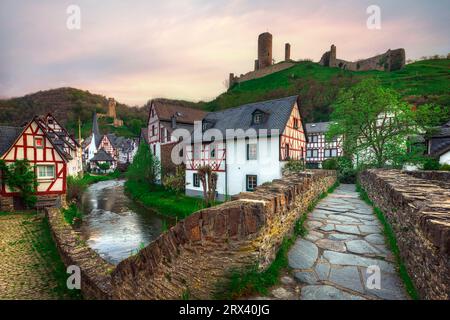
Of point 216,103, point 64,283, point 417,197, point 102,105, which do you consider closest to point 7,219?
point 64,283

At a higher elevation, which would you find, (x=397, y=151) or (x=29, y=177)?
(x=397, y=151)

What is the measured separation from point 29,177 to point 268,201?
57.6 ft

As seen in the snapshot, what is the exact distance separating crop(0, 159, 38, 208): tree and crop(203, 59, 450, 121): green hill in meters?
44.1

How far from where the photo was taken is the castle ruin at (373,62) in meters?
62.5

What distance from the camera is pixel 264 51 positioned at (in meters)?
77.0

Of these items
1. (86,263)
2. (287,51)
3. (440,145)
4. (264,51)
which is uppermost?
(287,51)

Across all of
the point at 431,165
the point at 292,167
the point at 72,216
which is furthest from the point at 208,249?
the point at 431,165

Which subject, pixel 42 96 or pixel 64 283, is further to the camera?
pixel 42 96

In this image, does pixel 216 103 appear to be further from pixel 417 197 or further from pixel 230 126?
pixel 417 197

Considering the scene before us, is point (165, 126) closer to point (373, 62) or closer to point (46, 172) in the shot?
point (46, 172)

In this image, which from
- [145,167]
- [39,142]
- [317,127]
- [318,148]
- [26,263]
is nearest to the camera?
[26,263]

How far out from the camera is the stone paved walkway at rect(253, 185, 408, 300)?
2879 millimetres

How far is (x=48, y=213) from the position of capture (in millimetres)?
12703

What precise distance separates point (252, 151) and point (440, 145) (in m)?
16.3
